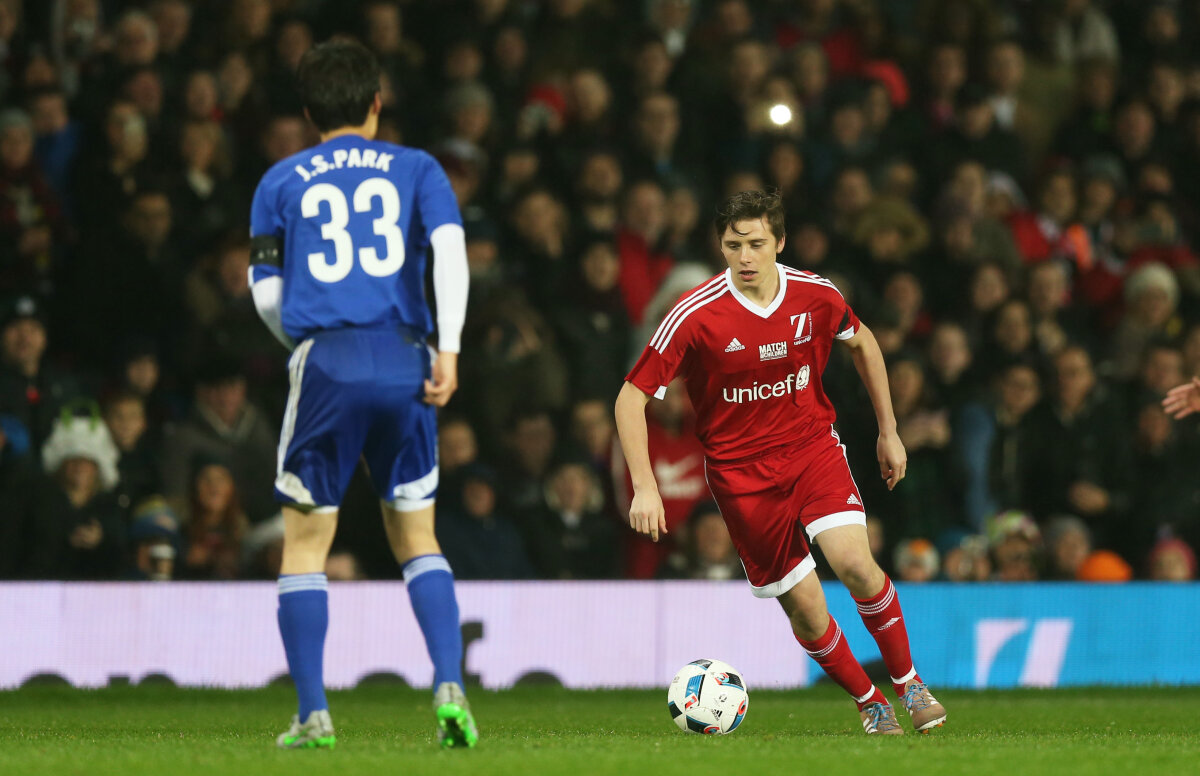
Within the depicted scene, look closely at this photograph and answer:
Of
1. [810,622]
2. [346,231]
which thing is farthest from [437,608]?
[810,622]

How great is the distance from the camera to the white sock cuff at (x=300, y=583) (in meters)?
5.27

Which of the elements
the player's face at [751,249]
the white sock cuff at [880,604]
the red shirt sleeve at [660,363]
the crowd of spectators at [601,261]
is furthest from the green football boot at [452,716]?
the crowd of spectators at [601,261]

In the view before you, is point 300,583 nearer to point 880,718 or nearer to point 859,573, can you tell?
point 859,573

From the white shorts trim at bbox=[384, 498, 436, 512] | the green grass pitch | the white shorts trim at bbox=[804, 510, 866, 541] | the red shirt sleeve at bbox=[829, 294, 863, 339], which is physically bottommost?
the green grass pitch

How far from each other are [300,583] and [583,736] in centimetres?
152

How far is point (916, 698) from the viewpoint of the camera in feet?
20.7

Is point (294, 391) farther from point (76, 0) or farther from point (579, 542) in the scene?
point (76, 0)

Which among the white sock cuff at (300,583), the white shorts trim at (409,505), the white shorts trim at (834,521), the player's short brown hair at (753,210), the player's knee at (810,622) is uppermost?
the player's short brown hair at (753,210)

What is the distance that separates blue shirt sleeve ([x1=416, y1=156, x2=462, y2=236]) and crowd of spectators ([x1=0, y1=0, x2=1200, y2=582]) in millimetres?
4951

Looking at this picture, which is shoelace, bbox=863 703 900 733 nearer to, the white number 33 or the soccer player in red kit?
the soccer player in red kit

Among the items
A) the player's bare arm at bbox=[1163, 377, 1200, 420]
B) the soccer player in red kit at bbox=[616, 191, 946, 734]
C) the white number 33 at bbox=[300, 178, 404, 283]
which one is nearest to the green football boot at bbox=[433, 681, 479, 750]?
the white number 33 at bbox=[300, 178, 404, 283]

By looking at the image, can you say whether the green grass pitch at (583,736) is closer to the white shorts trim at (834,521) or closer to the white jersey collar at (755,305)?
the white shorts trim at (834,521)

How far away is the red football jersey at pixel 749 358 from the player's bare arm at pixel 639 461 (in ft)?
0.24

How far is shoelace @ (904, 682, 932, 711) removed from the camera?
629 centimetres
